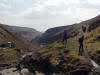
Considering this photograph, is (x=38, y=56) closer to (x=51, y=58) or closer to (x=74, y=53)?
(x=51, y=58)

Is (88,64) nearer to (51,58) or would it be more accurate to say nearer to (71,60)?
(71,60)

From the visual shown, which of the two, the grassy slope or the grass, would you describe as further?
the grass

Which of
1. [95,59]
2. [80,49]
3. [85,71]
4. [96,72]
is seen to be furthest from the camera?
[80,49]

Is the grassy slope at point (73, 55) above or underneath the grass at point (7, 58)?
above

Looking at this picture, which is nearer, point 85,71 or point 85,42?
point 85,71

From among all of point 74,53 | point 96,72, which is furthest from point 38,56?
point 96,72

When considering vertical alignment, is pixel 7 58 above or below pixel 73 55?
below

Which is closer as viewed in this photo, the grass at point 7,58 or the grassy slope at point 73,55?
the grassy slope at point 73,55

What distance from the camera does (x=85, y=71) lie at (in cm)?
11225

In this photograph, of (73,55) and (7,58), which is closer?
(73,55)

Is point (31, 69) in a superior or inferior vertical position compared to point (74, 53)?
inferior

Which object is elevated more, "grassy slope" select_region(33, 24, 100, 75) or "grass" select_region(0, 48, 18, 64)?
"grassy slope" select_region(33, 24, 100, 75)

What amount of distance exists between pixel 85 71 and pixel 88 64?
4.13 m

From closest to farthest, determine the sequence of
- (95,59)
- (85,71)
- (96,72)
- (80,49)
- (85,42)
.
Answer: (96,72), (85,71), (95,59), (80,49), (85,42)
